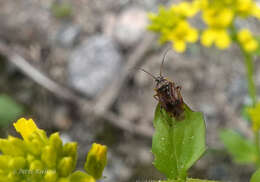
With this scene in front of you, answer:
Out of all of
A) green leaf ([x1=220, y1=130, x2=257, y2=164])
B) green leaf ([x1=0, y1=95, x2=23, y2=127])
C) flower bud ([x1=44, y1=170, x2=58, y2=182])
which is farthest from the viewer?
green leaf ([x1=0, y1=95, x2=23, y2=127])

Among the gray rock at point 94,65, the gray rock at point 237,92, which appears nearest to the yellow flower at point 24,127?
the gray rock at point 94,65

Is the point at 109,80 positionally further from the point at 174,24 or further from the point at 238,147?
the point at 238,147

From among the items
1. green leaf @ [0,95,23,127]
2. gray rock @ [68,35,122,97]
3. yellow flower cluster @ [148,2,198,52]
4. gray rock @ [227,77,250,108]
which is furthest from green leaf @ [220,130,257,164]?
green leaf @ [0,95,23,127]

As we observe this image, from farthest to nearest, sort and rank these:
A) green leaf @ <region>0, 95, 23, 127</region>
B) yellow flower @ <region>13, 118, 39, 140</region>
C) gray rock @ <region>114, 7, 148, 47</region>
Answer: gray rock @ <region>114, 7, 148, 47</region> < green leaf @ <region>0, 95, 23, 127</region> < yellow flower @ <region>13, 118, 39, 140</region>

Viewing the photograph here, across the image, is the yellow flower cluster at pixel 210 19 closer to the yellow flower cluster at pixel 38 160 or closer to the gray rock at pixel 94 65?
the gray rock at pixel 94 65

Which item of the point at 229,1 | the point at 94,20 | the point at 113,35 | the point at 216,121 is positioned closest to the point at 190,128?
the point at 229,1

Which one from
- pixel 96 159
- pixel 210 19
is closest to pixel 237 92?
pixel 210 19

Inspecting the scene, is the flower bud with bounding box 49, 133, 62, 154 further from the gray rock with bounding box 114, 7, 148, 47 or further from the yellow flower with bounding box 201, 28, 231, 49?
the gray rock with bounding box 114, 7, 148, 47
